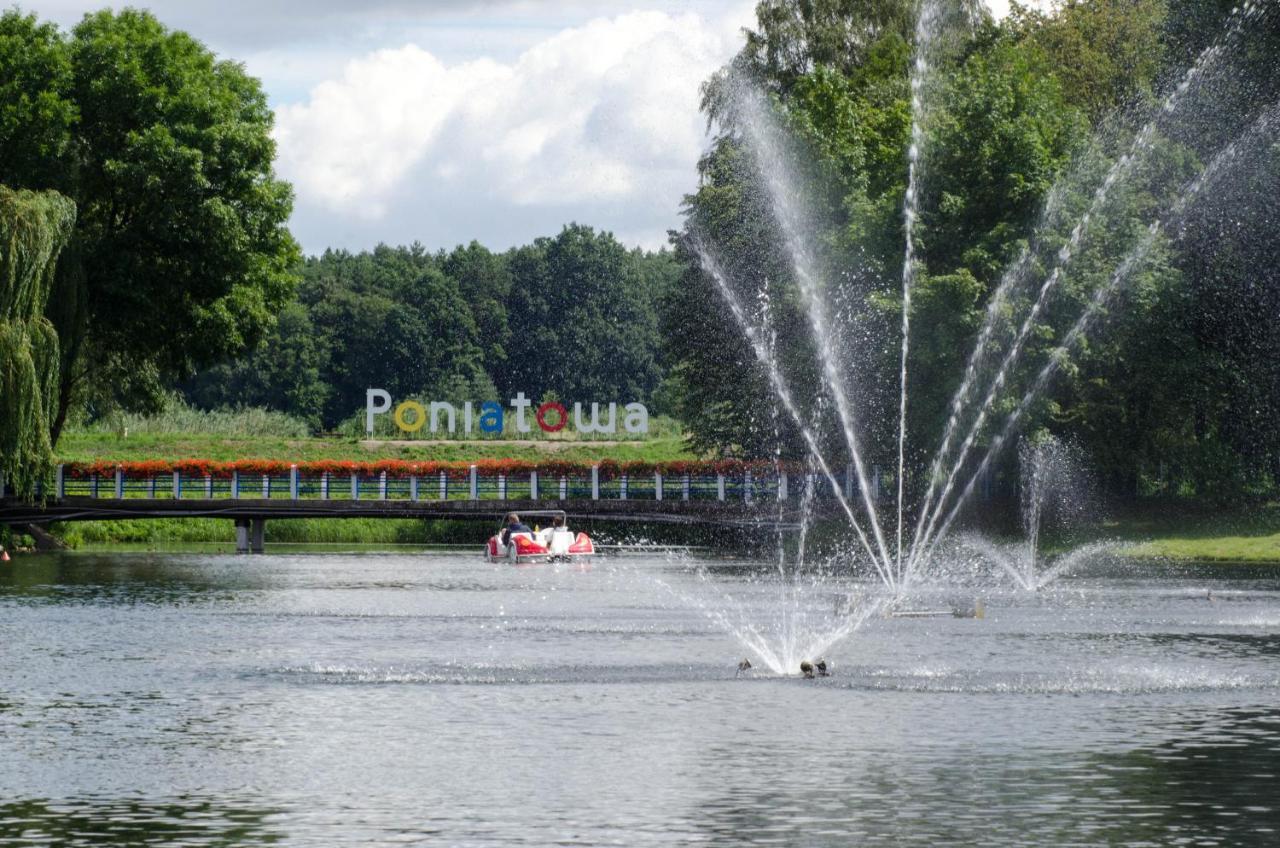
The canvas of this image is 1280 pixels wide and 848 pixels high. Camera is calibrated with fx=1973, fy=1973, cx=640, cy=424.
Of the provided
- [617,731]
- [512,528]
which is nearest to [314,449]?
[512,528]

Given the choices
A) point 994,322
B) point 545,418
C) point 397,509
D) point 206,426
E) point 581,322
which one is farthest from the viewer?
point 581,322

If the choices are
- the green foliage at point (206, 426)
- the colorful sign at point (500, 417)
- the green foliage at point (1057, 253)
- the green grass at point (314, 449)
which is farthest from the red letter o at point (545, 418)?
the green foliage at point (1057, 253)

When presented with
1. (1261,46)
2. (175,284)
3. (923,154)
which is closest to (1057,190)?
(923,154)

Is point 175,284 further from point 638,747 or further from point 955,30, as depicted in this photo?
point 638,747

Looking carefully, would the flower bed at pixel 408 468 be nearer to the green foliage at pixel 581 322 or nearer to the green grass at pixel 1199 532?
the green grass at pixel 1199 532

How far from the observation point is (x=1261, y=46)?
216 ft

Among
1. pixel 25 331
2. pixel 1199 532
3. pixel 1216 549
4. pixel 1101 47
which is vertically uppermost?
pixel 1101 47

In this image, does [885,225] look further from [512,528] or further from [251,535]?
[251,535]

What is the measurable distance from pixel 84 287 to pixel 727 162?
1079 inches

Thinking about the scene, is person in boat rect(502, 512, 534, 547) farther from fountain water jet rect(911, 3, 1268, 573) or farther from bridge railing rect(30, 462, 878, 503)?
fountain water jet rect(911, 3, 1268, 573)

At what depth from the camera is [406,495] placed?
81.4 metres

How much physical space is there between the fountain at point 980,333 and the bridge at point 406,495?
8.59 ft

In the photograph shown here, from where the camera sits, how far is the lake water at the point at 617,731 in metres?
14.4

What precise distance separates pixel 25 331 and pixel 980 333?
2802cm
